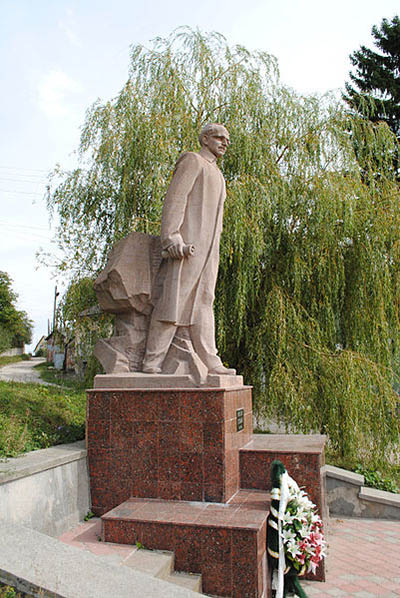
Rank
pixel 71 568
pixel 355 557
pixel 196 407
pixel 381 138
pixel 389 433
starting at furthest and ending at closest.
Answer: pixel 381 138 < pixel 389 433 < pixel 355 557 < pixel 196 407 < pixel 71 568

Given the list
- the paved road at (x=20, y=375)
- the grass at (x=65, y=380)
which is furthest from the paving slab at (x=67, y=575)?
the grass at (x=65, y=380)

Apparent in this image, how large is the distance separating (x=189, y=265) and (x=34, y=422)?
7.70ft

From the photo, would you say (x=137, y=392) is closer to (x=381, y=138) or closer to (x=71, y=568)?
(x=71, y=568)

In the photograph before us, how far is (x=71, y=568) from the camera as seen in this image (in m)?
2.60

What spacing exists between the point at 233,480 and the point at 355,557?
1457 mm

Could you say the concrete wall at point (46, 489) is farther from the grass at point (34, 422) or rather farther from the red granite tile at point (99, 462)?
the grass at point (34, 422)

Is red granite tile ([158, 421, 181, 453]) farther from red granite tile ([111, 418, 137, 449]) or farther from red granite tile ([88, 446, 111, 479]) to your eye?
red granite tile ([88, 446, 111, 479])

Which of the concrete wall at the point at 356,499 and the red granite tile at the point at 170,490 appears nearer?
the red granite tile at the point at 170,490

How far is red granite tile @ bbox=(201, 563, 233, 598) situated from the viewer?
136 inches

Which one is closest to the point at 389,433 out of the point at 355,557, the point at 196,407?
the point at 355,557

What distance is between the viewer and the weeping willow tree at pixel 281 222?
714 cm

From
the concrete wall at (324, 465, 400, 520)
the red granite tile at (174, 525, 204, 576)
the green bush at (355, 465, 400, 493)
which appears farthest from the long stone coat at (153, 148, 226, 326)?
the green bush at (355, 465, 400, 493)

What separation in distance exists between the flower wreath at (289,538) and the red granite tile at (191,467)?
656mm

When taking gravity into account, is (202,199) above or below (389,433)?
above
